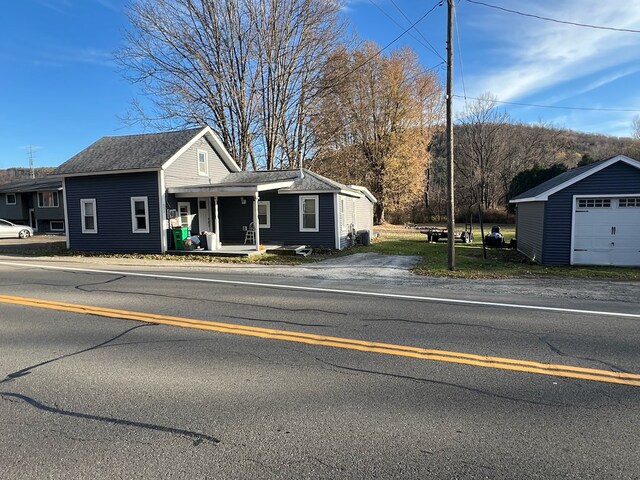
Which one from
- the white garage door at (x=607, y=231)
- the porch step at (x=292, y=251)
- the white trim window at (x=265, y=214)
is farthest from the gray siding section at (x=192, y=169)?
the white garage door at (x=607, y=231)

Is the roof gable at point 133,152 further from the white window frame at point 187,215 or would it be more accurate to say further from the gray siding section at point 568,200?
the gray siding section at point 568,200

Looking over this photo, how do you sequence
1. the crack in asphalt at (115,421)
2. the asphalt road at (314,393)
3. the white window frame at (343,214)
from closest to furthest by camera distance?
the asphalt road at (314,393) < the crack in asphalt at (115,421) < the white window frame at (343,214)

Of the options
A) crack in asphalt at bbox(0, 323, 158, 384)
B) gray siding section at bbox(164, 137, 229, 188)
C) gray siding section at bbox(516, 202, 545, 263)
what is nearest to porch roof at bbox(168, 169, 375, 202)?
gray siding section at bbox(164, 137, 229, 188)

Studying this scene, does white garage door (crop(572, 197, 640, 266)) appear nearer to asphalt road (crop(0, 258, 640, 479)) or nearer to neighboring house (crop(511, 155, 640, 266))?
neighboring house (crop(511, 155, 640, 266))

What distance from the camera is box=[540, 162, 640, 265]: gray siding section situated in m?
15.0

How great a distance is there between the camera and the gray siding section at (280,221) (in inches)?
793

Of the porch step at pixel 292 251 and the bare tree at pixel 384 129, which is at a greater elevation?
the bare tree at pixel 384 129

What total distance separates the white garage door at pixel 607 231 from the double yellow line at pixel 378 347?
42.1 feet

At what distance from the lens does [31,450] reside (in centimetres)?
313

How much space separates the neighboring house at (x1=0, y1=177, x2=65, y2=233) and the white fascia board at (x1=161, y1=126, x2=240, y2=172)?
742 inches

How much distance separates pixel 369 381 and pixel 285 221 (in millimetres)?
16872

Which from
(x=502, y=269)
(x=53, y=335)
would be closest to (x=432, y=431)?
Answer: (x=53, y=335)

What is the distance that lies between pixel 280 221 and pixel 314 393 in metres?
17.2

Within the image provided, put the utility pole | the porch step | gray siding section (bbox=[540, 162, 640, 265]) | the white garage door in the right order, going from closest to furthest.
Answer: the utility pole → gray siding section (bbox=[540, 162, 640, 265]) → the white garage door → the porch step
